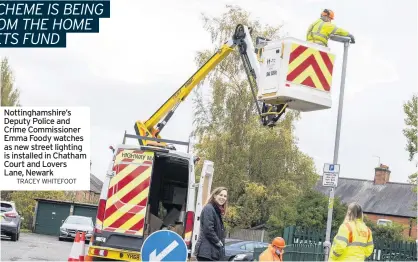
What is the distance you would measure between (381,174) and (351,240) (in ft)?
183

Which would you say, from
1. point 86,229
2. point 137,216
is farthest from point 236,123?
point 137,216

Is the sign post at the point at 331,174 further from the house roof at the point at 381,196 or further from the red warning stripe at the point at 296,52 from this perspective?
the house roof at the point at 381,196

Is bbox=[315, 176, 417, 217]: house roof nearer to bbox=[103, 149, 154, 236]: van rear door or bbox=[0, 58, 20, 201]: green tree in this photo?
bbox=[0, 58, 20, 201]: green tree

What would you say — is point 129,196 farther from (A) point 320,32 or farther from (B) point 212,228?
(A) point 320,32

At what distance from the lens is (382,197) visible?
61.7m

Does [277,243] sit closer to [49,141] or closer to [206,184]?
[206,184]

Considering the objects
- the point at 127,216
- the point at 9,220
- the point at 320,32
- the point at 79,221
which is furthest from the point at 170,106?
the point at 79,221

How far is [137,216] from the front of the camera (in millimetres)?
13656

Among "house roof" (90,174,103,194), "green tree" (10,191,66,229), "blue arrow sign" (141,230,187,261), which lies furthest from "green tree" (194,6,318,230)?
"house roof" (90,174,103,194)

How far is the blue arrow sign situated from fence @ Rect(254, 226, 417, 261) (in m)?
8.55

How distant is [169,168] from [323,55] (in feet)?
16.9

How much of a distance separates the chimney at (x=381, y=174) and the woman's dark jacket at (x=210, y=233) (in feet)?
180

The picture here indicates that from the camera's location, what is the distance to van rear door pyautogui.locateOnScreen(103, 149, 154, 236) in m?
13.5

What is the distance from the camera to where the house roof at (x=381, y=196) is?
196 ft
